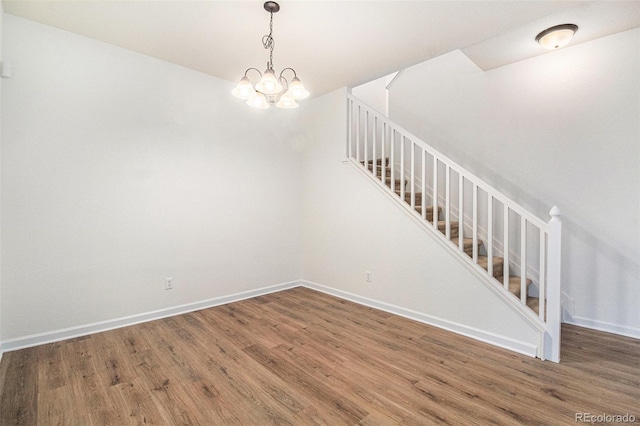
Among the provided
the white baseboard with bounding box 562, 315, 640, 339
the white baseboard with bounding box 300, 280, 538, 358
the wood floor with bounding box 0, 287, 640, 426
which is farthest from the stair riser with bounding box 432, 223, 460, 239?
the white baseboard with bounding box 562, 315, 640, 339

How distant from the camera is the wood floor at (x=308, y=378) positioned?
175 cm

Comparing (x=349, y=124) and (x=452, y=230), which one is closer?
(x=452, y=230)

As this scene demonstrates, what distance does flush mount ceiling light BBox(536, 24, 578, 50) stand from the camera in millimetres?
2633

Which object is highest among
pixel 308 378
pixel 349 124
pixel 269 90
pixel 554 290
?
pixel 349 124

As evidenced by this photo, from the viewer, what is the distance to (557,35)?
8.78 feet

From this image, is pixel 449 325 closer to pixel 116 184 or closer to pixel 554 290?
pixel 554 290

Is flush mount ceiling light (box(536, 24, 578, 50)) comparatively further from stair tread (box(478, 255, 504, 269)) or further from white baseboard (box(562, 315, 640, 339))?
white baseboard (box(562, 315, 640, 339))

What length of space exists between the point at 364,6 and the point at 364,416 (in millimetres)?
2993

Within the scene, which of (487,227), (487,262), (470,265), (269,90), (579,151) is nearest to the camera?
(269,90)

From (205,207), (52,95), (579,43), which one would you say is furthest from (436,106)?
(52,95)

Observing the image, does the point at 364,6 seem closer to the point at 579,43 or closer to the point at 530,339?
the point at 579,43

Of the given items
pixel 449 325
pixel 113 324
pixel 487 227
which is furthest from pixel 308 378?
pixel 487 227

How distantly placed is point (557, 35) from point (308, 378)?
3750mm

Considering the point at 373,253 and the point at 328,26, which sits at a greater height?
the point at 328,26
